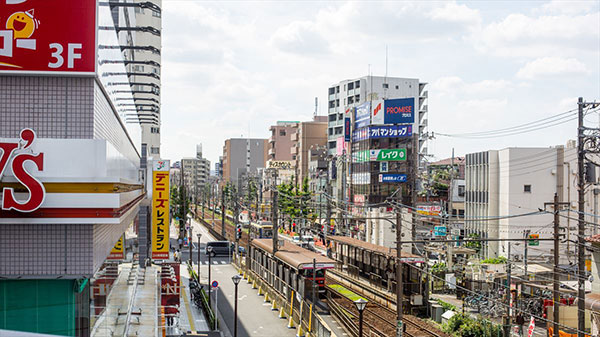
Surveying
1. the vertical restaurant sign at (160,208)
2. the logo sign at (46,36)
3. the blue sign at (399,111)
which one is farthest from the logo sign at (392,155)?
the logo sign at (46,36)

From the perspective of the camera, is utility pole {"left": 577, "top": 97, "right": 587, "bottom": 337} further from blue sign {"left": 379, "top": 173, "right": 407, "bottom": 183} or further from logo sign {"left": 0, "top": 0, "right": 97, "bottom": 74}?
blue sign {"left": 379, "top": 173, "right": 407, "bottom": 183}

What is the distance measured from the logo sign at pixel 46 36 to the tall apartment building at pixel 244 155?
153 meters

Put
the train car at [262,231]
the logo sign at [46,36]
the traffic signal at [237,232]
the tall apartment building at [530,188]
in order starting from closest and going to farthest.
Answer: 1. the logo sign at [46,36]
2. the tall apartment building at [530,188]
3. the traffic signal at [237,232]
4. the train car at [262,231]

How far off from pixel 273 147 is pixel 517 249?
8231 cm

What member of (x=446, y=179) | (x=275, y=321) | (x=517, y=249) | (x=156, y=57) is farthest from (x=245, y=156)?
(x=275, y=321)

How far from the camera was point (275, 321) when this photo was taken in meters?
29.8

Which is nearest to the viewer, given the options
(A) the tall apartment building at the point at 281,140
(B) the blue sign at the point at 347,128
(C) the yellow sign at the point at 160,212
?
(C) the yellow sign at the point at 160,212

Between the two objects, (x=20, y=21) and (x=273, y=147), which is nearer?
(x=20, y=21)

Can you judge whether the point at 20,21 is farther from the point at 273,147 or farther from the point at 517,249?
the point at 273,147

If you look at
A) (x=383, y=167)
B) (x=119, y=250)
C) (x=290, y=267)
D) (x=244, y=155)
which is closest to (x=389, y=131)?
(x=383, y=167)

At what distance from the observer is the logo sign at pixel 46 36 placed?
8.98m

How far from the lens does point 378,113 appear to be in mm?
64312

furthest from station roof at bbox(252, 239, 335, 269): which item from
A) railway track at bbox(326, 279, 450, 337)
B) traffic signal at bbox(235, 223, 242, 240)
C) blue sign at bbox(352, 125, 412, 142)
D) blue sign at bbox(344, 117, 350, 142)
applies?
blue sign at bbox(344, 117, 350, 142)

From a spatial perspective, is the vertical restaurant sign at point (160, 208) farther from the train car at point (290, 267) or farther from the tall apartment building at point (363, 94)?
the tall apartment building at point (363, 94)
